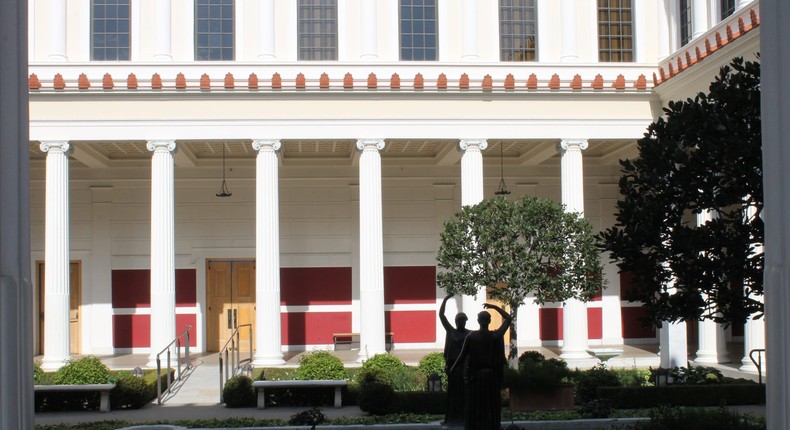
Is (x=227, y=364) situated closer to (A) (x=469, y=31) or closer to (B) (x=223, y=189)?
(B) (x=223, y=189)

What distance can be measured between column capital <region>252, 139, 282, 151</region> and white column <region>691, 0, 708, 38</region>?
10.6m

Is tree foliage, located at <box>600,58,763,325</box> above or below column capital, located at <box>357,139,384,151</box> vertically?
below

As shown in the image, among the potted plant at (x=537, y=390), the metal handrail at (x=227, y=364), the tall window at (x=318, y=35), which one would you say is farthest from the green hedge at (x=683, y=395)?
the tall window at (x=318, y=35)

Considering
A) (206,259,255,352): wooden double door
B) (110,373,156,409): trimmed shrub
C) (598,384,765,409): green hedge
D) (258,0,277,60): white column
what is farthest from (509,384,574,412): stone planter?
(206,259,255,352): wooden double door

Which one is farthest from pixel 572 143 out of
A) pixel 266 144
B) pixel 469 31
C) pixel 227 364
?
pixel 227 364

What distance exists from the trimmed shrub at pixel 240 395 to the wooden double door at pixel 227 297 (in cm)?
984

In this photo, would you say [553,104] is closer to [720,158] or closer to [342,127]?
[342,127]

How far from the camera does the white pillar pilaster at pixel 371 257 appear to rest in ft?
69.3

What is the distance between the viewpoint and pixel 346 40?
2256 centimetres

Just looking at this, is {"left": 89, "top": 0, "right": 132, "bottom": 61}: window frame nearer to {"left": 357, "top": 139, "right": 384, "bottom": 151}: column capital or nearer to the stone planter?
{"left": 357, "top": 139, "right": 384, "bottom": 151}: column capital

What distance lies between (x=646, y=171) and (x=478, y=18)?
14055mm

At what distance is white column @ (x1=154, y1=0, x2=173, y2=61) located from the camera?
2181 centimetres

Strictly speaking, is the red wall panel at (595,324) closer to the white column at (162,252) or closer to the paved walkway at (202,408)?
the paved walkway at (202,408)

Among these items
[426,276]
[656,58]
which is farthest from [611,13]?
[426,276]
